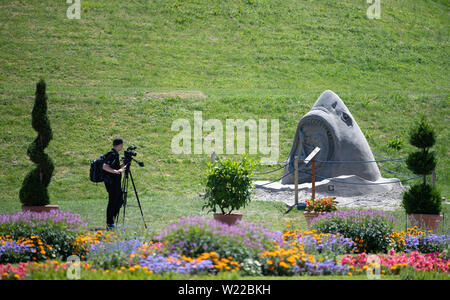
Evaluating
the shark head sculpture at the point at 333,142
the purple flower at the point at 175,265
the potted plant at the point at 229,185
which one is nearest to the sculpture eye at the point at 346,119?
the shark head sculpture at the point at 333,142

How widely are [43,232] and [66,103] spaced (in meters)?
16.8

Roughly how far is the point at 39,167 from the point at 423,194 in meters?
8.90

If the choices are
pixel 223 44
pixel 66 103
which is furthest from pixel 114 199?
pixel 223 44

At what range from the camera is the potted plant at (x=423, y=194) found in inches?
399

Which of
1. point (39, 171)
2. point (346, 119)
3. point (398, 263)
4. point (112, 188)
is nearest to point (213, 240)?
point (398, 263)

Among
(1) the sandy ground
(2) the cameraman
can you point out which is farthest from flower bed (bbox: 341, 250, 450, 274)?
(1) the sandy ground

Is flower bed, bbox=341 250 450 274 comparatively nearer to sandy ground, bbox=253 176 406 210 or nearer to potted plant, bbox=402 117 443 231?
potted plant, bbox=402 117 443 231

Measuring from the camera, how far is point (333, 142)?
608 inches

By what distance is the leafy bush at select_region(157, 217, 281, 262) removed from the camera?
6.68 meters

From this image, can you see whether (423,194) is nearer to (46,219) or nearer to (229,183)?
(229,183)

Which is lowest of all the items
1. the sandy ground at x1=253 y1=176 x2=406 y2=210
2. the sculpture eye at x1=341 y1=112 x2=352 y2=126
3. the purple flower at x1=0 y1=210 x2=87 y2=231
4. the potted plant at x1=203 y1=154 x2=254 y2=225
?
the sandy ground at x1=253 y1=176 x2=406 y2=210

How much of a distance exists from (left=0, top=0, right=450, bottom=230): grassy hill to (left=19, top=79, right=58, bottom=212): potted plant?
1932mm

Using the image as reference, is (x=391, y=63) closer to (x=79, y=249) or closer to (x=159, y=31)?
(x=159, y=31)

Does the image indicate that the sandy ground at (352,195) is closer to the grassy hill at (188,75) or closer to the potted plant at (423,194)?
the grassy hill at (188,75)
